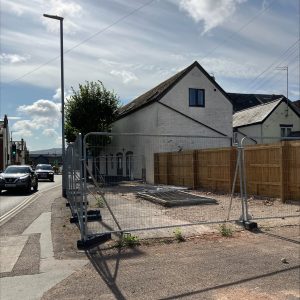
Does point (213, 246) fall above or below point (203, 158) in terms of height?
below

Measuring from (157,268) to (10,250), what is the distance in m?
3.19

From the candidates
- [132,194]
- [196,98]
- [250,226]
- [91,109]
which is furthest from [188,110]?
[250,226]

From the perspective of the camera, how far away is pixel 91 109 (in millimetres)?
33500

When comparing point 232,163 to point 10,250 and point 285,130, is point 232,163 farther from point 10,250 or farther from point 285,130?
point 285,130

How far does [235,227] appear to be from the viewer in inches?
385

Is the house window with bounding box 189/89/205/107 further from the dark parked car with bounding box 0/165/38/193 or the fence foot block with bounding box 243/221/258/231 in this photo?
the fence foot block with bounding box 243/221/258/231

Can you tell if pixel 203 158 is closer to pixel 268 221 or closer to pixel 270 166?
pixel 270 166

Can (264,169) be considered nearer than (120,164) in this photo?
No

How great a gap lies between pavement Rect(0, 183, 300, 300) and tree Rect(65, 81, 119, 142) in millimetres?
24585

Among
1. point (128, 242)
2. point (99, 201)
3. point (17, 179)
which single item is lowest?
point (128, 242)

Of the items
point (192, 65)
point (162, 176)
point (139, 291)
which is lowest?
point (139, 291)

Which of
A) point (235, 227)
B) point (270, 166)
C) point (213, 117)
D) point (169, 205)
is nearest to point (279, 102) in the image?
point (213, 117)

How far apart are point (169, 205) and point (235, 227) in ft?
14.0

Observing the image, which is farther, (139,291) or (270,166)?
(270,166)
